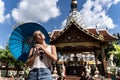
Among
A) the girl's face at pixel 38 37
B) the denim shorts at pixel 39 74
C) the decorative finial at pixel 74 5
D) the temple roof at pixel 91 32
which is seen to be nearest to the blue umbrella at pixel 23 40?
the girl's face at pixel 38 37

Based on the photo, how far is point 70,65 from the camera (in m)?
21.2

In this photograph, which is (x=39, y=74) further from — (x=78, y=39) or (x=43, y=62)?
(x=78, y=39)

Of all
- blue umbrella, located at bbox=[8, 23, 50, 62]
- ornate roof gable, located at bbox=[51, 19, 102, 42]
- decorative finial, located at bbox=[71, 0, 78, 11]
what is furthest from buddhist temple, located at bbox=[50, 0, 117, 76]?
decorative finial, located at bbox=[71, 0, 78, 11]

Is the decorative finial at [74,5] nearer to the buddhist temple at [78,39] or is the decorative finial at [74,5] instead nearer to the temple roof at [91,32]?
the temple roof at [91,32]

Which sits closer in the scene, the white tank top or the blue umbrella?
the white tank top

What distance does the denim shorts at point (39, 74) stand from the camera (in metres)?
4.05

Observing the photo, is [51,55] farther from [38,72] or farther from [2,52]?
Answer: [2,52]

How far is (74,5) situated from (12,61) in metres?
22.0

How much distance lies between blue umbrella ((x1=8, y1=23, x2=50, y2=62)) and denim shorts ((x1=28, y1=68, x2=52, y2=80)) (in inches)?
26.0

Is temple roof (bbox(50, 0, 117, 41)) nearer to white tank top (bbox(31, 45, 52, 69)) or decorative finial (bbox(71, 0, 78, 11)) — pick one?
white tank top (bbox(31, 45, 52, 69))

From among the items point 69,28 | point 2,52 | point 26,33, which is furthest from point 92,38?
point 2,52

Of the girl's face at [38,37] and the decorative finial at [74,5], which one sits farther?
the decorative finial at [74,5]

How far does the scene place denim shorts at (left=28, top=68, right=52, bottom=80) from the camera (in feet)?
13.3

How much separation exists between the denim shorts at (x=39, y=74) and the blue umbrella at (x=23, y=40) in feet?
2.17
